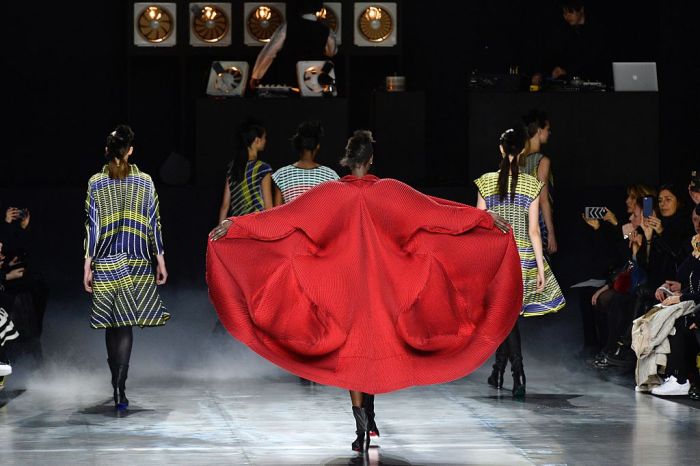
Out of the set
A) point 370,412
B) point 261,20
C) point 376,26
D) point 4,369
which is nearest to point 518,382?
point 370,412

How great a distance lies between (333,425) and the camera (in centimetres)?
627

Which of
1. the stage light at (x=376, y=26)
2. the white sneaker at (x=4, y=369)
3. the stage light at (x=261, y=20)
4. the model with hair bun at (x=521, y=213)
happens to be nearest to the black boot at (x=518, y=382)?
the model with hair bun at (x=521, y=213)

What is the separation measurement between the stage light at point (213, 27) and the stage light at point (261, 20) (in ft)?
0.41

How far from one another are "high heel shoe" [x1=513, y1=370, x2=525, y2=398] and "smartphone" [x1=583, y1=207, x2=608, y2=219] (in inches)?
65.1

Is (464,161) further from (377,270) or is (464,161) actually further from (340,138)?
(377,270)

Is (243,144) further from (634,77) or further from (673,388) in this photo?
(634,77)

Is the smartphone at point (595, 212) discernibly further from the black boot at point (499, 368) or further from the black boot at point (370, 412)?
the black boot at point (370, 412)

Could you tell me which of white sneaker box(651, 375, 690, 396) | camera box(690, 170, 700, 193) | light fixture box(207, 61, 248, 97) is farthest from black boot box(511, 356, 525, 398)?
light fixture box(207, 61, 248, 97)

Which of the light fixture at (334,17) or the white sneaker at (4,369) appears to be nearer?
the white sneaker at (4,369)

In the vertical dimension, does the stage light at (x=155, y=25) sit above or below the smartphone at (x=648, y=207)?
above

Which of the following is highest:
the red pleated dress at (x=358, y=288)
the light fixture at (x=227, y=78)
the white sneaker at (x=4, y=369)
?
the light fixture at (x=227, y=78)

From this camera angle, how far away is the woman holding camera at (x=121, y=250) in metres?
6.69

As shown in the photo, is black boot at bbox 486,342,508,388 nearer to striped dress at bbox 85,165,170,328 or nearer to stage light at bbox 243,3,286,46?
striped dress at bbox 85,165,170,328

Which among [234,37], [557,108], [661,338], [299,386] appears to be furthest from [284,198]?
[234,37]
